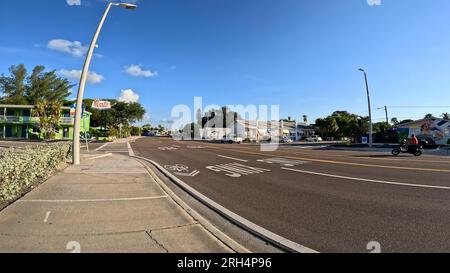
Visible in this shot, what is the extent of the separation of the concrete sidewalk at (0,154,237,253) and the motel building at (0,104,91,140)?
47.4 meters

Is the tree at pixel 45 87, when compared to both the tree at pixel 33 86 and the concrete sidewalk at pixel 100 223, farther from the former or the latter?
the concrete sidewalk at pixel 100 223

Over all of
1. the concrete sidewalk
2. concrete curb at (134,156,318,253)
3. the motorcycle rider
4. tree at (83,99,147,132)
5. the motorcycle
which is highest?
tree at (83,99,147,132)

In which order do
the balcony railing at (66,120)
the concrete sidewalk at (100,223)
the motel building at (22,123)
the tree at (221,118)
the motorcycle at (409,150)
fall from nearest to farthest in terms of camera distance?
the concrete sidewalk at (100,223)
the motorcycle at (409,150)
the motel building at (22,123)
the balcony railing at (66,120)
the tree at (221,118)

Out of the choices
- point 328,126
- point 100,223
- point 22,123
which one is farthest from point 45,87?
point 100,223

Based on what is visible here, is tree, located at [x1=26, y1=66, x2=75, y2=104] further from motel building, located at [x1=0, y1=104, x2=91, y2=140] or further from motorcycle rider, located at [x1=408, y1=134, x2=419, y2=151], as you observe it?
motorcycle rider, located at [x1=408, y1=134, x2=419, y2=151]

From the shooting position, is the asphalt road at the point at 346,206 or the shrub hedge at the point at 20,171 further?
the shrub hedge at the point at 20,171

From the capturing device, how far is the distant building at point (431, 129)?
38.2 m

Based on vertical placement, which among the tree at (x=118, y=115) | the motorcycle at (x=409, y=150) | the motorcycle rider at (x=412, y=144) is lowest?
the motorcycle at (x=409, y=150)

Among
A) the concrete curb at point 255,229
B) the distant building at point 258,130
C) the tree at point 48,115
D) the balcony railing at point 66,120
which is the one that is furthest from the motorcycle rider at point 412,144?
the balcony railing at point 66,120

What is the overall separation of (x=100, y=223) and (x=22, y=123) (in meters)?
56.3

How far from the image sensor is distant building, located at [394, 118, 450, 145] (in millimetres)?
38206

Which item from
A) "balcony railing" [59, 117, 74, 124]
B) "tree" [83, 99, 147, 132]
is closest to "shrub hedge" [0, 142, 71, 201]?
"balcony railing" [59, 117, 74, 124]

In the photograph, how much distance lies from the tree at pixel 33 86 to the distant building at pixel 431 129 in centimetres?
7680
